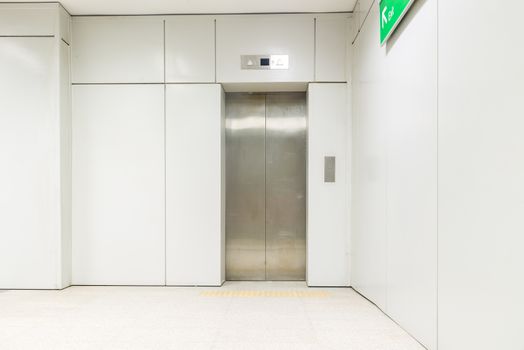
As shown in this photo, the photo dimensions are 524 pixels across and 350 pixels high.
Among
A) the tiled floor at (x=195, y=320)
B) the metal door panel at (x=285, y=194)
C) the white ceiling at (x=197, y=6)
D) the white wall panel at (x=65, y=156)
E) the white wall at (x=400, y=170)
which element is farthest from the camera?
the metal door panel at (x=285, y=194)

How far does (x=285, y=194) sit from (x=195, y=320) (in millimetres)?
2678

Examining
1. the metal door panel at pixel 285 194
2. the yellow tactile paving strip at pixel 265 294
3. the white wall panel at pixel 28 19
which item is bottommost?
the yellow tactile paving strip at pixel 265 294

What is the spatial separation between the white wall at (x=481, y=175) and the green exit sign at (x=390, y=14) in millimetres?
708

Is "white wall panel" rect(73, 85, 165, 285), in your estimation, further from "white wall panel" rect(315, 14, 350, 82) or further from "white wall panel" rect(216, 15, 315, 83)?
"white wall panel" rect(315, 14, 350, 82)

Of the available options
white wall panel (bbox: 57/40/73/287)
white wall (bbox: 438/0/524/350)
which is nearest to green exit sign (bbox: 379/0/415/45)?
white wall (bbox: 438/0/524/350)

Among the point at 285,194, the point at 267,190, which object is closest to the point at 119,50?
the point at 267,190

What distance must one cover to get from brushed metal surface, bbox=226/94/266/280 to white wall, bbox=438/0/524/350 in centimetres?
362

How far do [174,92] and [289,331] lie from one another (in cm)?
369

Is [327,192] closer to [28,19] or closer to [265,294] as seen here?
[265,294]

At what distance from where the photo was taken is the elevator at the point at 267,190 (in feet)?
20.9

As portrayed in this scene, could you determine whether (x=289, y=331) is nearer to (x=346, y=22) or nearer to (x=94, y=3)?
(x=346, y=22)

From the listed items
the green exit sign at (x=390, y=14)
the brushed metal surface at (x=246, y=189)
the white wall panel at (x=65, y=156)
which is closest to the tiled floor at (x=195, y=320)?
the white wall panel at (x=65, y=156)

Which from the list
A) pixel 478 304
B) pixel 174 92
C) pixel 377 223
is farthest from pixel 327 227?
pixel 478 304

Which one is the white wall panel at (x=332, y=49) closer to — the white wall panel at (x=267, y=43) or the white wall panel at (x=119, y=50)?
the white wall panel at (x=267, y=43)
